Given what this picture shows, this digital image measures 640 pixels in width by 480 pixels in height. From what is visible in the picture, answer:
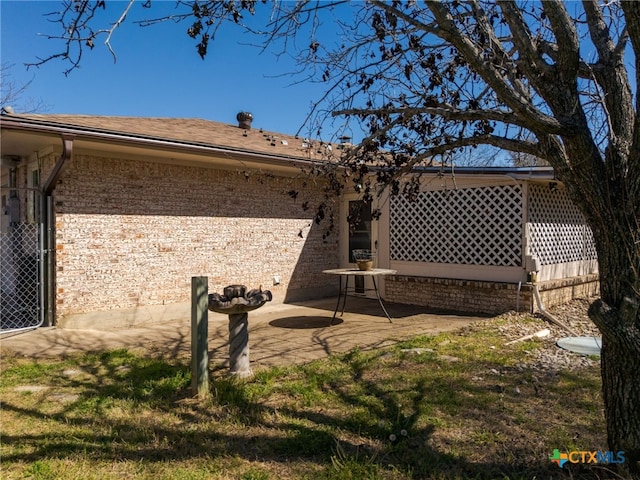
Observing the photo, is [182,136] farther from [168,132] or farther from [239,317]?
[239,317]

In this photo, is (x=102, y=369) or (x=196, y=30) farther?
(x=102, y=369)

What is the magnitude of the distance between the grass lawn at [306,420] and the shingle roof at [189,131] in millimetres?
2721

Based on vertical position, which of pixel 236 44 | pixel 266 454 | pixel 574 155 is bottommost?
pixel 266 454

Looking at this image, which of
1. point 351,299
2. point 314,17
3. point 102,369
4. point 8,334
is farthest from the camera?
point 351,299

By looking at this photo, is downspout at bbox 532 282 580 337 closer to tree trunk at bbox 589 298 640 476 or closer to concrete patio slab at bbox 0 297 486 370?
concrete patio slab at bbox 0 297 486 370

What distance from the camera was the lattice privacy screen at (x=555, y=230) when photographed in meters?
8.12

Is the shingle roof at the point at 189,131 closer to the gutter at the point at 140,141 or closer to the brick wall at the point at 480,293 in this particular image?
the gutter at the point at 140,141

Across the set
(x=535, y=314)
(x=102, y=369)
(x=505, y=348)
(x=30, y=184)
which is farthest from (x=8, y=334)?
(x=535, y=314)

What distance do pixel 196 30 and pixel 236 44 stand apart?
3.37 feet

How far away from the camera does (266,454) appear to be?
10.3ft

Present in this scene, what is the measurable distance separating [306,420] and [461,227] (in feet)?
19.3

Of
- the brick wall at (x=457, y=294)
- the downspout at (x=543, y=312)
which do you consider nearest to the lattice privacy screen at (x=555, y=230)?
the downspout at (x=543, y=312)

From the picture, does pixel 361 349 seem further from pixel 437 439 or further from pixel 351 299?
pixel 351 299

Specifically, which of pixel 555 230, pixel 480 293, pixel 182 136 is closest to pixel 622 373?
pixel 480 293
